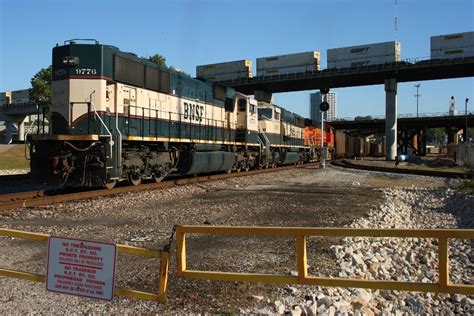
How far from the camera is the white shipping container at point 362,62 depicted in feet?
184

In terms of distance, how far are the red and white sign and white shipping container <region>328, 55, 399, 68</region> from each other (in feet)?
184

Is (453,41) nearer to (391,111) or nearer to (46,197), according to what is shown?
(391,111)

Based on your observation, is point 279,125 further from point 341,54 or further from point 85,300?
point 341,54

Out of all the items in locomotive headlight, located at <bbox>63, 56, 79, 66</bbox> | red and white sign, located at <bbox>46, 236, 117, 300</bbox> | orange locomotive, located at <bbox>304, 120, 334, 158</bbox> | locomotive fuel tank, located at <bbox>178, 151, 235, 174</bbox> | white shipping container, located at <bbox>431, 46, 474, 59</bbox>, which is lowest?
red and white sign, located at <bbox>46, 236, 117, 300</bbox>

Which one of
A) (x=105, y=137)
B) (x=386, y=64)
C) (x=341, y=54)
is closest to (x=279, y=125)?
(x=105, y=137)

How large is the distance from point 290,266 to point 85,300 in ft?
8.60

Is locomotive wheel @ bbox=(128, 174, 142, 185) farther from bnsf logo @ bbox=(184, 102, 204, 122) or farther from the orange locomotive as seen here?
the orange locomotive

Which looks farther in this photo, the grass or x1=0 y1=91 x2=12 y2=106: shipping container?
x1=0 y1=91 x2=12 y2=106: shipping container

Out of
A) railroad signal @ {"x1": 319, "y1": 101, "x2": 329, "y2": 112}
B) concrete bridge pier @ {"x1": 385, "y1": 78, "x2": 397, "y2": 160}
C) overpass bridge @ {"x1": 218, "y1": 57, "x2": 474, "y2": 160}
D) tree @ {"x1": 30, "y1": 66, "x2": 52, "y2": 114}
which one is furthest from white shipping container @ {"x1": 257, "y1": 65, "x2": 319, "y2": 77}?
railroad signal @ {"x1": 319, "y1": 101, "x2": 329, "y2": 112}

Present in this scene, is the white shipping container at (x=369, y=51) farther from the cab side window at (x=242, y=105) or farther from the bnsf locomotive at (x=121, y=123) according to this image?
the bnsf locomotive at (x=121, y=123)

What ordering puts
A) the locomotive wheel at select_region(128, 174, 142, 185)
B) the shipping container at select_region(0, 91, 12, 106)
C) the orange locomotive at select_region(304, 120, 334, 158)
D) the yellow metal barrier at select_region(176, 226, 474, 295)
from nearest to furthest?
the yellow metal barrier at select_region(176, 226, 474, 295), the locomotive wheel at select_region(128, 174, 142, 185), the orange locomotive at select_region(304, 120, 334, 158), the shipping container at select_region(0, 91, 12, 106)

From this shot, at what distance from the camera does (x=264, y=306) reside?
4719 mm

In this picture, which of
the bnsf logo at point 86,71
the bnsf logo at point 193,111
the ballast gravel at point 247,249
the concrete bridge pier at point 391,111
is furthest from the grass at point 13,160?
the concrete bridge pier at point 391,111

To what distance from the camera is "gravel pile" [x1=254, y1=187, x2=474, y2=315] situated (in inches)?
195
